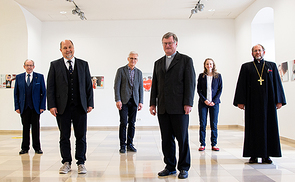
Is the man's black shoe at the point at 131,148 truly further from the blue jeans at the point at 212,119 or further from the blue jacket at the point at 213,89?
the blue jacket at the point at 213,89

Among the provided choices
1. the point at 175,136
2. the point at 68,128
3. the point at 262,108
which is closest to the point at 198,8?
the point at 262,108

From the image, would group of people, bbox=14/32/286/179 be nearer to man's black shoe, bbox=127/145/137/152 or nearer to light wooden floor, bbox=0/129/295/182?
man's black shoe, bbox=127/145/137/152

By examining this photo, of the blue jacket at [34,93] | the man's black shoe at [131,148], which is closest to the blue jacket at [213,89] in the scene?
the man's black shoe at [131,148]

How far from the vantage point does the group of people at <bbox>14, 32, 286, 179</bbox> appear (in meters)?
3.31

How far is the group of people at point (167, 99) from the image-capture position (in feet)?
10.9

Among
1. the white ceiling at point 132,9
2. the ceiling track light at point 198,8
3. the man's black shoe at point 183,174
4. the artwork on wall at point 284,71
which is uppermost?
the white ceiling at point 132,9

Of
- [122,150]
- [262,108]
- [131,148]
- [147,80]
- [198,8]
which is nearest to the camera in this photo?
[262,108]

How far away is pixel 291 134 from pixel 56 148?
18.0ft

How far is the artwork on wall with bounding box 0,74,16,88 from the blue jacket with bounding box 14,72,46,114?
4179 mm

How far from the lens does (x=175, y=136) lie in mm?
3418

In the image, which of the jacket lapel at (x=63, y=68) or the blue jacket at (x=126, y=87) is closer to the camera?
the jacket lapel at (x=63, y=68)

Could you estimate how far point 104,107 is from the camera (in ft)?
32.6

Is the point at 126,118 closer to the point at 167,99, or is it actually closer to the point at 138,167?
the point at 138,167

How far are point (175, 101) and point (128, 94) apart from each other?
6.43 ft
